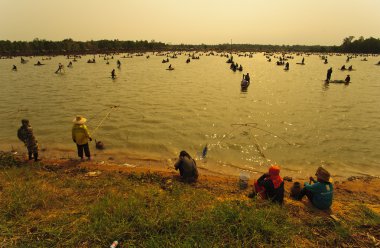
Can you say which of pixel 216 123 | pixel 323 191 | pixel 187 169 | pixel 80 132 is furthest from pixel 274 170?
pixel 216 123

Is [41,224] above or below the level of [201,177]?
above

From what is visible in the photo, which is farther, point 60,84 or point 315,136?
point 60,84

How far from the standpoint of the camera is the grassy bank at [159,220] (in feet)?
14.8

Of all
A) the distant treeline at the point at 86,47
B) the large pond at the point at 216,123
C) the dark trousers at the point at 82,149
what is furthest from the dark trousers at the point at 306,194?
the distant treeline at the point at 86,47

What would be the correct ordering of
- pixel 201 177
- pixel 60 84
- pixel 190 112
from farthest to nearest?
1. pixel 60 84
2. pixel 190 112
3. pixel 201 177

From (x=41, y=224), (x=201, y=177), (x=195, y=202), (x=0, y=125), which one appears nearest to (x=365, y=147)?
(x=201, y=177)

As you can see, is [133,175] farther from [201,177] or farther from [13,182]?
[13,182]

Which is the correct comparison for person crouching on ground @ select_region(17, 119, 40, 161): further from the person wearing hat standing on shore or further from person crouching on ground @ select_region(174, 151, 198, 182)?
person crouching on ground @ select_region(174, 151, 198, 182)

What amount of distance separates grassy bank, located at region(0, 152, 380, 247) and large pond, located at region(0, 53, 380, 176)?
13.3ft

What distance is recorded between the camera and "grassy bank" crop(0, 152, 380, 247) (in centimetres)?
452

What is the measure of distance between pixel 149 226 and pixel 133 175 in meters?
3.60

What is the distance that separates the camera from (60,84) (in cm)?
2930

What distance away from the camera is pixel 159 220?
16.1ft

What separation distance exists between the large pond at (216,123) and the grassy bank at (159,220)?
159 inches
